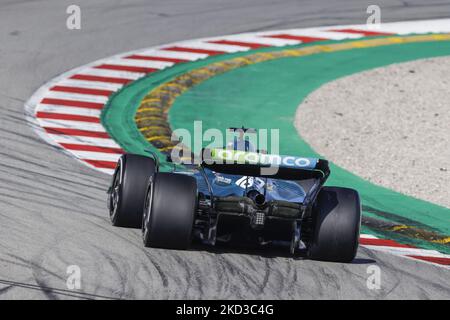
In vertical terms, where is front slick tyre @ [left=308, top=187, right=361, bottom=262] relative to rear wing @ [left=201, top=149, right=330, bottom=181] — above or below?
below

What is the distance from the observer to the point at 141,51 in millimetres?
24578

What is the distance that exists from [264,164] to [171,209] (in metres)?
1.25

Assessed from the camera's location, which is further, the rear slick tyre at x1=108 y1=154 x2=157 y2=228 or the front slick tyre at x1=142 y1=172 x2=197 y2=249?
the rear slick tyre at x1=108 y1=154 x2=157 y2=228

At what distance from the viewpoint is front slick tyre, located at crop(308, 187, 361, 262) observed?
12891 millimetres

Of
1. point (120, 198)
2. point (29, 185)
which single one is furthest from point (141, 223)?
point (29, 185)

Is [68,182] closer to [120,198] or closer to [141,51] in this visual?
[120,198]

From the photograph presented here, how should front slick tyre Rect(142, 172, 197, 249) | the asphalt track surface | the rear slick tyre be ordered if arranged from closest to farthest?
the asphalt track surface → front slick tyre Rect(142, 172, 197, 249) → the rear slick tyre

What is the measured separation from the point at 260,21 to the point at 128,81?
17.9 ft

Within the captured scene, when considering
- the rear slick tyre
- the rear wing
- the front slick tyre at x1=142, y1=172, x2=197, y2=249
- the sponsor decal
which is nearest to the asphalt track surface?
the rear slick tyre

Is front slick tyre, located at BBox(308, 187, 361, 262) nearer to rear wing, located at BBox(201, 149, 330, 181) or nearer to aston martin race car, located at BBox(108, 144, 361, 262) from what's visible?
aston martin race car, located at BBox(108, 144, 361, 262)

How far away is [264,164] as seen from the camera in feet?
42.6

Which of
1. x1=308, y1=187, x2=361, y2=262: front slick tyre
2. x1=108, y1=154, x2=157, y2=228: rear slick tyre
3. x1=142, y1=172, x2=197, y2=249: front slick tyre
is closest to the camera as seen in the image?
x1=142, y1=172, x2=197, y2=249: front slick tyre

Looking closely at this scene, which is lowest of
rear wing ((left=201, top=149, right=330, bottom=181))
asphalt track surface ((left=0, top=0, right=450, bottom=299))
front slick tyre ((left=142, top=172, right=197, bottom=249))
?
asphalt track surface ((left=0, top=0, right=450, bottom=299))
